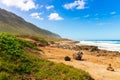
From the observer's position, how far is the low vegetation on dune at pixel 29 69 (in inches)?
471

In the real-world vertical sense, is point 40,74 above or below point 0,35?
below

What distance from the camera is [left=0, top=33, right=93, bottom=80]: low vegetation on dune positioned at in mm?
11961

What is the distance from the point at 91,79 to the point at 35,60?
3844mm

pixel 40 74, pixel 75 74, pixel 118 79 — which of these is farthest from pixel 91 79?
pixel 40 74

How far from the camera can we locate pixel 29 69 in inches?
504

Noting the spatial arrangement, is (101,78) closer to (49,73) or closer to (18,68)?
(49,73)

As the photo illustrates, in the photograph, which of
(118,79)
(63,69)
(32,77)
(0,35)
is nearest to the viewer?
(32,77)

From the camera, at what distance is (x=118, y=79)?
13742 millimetres

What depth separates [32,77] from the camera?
39.7 feet

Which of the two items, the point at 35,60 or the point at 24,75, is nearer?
the point at 24,75

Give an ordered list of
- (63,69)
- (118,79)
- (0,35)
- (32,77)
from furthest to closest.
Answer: (0,35) < (118,79) < (63,69) < (32,77)

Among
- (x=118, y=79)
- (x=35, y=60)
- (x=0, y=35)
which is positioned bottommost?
(x=118, y=79)

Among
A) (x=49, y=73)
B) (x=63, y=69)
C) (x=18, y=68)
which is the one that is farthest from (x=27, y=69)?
(x=63, y=69)

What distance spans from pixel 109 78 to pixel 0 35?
8459 mm
